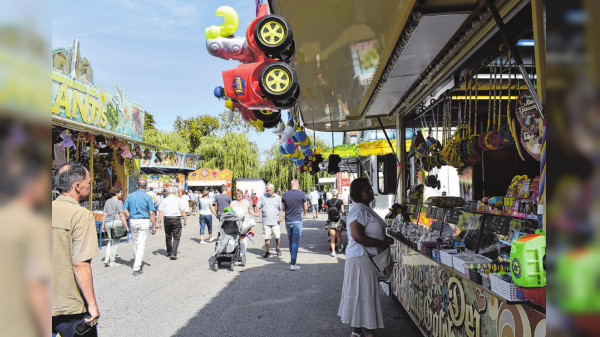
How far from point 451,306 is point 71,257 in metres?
3.12

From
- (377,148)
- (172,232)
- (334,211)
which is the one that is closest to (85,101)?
(172,232)

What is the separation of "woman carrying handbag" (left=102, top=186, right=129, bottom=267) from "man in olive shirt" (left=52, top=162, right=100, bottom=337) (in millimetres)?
6354

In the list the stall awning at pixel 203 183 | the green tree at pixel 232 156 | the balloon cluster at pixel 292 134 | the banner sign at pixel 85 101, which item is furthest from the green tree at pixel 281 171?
the balloon cluster at pixel 292 134

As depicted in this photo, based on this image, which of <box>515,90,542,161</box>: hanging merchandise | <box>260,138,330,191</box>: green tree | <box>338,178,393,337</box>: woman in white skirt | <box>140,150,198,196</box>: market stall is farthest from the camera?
<box>260,138,330,191</box>: green tree

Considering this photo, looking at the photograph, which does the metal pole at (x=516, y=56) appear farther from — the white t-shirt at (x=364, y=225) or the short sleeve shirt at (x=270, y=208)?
the short sleeve shirt at (x=270, y=208)

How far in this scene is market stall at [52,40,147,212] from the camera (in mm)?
→ 9812

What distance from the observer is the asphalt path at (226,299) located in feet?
15.4

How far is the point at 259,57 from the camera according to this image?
4414 millimetres

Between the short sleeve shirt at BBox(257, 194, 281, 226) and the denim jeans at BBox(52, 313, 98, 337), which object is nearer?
the denim jeans at BBox(52, 313, 98, 337)

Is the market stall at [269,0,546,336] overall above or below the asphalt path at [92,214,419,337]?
above

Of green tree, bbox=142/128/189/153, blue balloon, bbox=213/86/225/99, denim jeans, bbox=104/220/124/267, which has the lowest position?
denim jeans, bbox=104/220/124/267

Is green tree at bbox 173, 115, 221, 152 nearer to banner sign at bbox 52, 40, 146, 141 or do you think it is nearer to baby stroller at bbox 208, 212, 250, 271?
banner sign at bbox 52, 40, 146, 141

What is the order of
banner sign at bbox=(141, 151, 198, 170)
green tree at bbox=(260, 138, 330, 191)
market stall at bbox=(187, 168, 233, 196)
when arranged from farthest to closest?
green tree at bbox=(260, 138, 330, 191)
market stall at bbox=(187, 168, 233, 196)
banner sign at bbox=(141, 151, 198, 170)

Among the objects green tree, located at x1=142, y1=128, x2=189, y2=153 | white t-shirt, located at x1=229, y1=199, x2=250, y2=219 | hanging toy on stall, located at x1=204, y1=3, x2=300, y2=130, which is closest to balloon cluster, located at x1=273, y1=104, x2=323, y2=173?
white t-shirt, located at x1=229, y1=199, x2=250, y2=219
